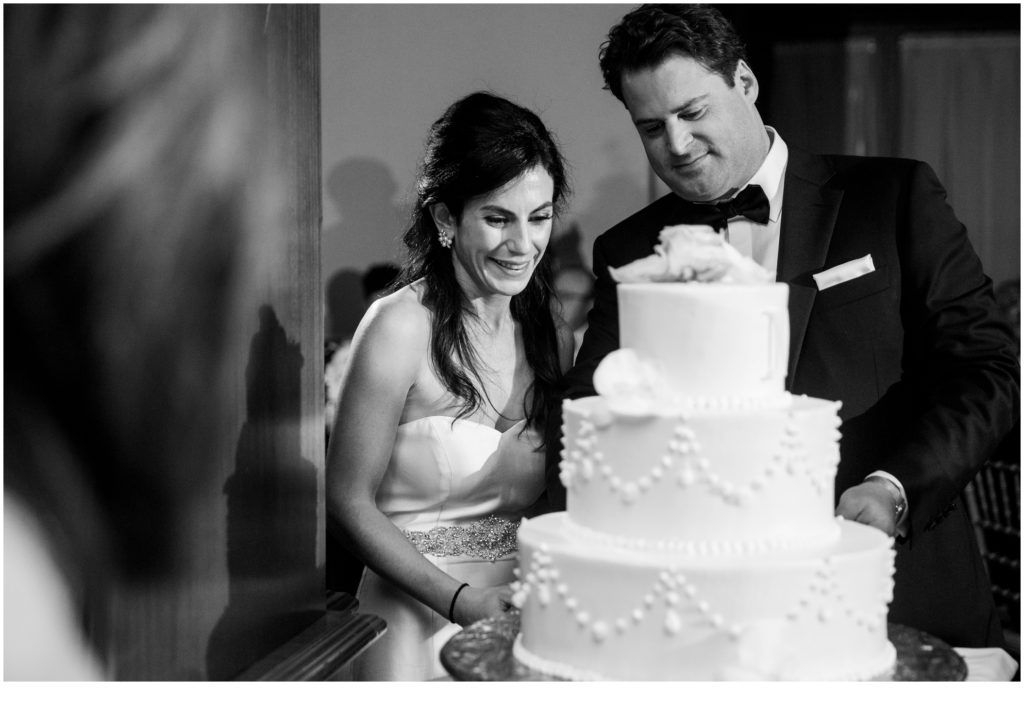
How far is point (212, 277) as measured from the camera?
7.52ft

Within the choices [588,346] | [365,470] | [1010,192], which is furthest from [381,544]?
[1010,192]

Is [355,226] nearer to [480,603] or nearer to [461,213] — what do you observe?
[461,213]

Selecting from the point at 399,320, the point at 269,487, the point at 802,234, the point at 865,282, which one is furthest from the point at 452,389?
the point at 865,282

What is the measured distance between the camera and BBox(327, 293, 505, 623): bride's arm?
3.02 meters

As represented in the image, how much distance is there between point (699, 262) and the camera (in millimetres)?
2023

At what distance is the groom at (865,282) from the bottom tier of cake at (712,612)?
0.72 metres

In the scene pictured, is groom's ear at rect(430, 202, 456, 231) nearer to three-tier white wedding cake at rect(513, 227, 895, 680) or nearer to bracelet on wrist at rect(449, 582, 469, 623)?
bracelet on wrist at rect(449, 582, 469, 623)

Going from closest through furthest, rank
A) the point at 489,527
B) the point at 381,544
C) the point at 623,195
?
the point at 381,544, the point at 489,527, the point at 623,195

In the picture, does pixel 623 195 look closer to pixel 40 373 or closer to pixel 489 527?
pixel 489 527

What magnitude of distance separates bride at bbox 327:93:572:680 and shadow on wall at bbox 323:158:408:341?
12.7ft

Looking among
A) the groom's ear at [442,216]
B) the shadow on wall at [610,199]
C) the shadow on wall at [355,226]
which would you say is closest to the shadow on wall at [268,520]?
the groom's ear at [442,216]

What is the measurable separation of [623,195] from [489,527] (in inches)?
171

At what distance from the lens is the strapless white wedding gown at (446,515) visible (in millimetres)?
3219

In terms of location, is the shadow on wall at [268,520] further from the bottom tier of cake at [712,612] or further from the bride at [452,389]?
the bottom tier of cake at [712,612]
